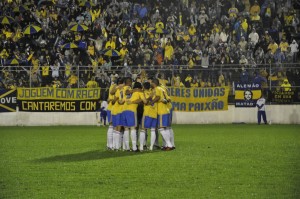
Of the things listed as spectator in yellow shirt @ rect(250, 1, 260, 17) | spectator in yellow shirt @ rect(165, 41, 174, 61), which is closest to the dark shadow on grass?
spectator in yellow shirt @ rect(165, 41, 174, 61)

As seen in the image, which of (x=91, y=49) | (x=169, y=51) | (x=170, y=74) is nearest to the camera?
(x=170, y=74)

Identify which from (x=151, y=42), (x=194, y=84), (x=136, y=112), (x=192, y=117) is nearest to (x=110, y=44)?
(x=151, y=42)

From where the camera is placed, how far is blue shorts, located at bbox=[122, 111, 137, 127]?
64.6ft

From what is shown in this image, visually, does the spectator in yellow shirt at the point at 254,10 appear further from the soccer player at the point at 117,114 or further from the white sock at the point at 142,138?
the white sock at the point at 142,138

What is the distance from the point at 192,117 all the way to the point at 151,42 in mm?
4301

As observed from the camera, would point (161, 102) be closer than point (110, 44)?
Yes

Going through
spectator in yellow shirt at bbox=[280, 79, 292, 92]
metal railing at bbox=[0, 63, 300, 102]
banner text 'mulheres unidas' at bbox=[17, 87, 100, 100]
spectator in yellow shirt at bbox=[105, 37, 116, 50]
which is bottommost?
banner text 'mulheres unidas' at bbox=[17, 87, 100, 100]

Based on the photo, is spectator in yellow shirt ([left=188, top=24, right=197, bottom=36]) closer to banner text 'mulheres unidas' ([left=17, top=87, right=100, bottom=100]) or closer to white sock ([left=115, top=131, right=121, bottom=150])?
banner text 'mulheres unidas' ([left=17, top=87, right=100, bottom=100])

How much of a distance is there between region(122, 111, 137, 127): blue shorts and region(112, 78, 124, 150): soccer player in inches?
6.0

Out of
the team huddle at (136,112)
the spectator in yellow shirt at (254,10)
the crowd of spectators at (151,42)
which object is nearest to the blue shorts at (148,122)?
the team huddle at (136,112)

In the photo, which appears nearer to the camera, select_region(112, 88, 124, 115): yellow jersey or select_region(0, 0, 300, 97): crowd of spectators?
select_region(112, 88, 124, 115): yellow jersey

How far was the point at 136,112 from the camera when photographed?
2000 centimetres

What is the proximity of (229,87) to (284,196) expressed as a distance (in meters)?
22.7

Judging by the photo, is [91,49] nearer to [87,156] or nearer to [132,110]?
[132,110]
